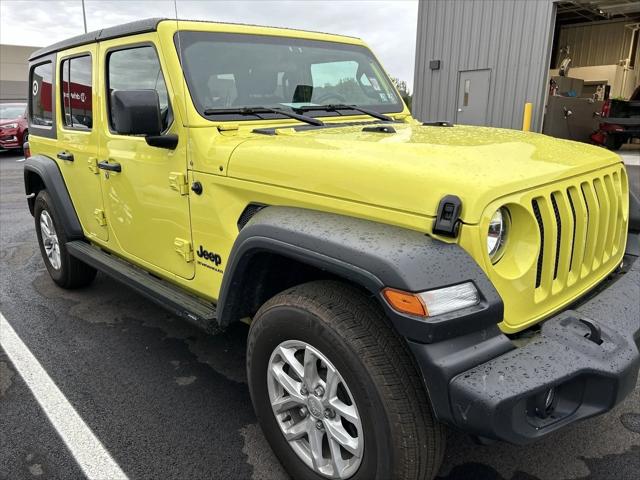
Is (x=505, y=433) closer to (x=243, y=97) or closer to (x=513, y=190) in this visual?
(x=513, y=190)

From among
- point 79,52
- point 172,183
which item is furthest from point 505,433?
point 79,52

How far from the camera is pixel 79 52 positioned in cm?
364

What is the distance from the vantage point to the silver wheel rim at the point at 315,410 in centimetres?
195

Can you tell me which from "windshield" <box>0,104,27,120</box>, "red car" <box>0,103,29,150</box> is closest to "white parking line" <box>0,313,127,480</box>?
"red car" <box>0,103,29,150</box>

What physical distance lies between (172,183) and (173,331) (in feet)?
4.79

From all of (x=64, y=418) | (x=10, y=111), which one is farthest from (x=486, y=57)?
(x=10, y=111)

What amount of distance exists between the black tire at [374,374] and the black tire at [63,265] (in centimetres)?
296

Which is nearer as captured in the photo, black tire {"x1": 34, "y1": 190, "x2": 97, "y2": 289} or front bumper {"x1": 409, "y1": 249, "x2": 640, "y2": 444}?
front bumper {"x1": 409, "y1": 249, "x2": 640, "y2": 444}

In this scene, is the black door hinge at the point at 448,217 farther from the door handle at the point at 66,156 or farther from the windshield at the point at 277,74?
the door handle at the point at 66,156

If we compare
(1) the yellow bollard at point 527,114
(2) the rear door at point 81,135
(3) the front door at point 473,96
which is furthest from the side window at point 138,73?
(3) the front door at point 473,96

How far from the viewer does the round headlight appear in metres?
1.83

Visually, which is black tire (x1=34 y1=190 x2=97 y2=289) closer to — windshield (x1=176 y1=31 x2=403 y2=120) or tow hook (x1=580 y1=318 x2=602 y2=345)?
windshield (x1=176 y1=31 x2=403 y2=120)

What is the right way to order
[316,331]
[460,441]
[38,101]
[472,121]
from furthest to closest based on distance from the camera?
[472,121], [38,101], [460,441], [316,331]

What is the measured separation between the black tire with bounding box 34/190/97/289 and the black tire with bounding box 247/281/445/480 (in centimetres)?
296
